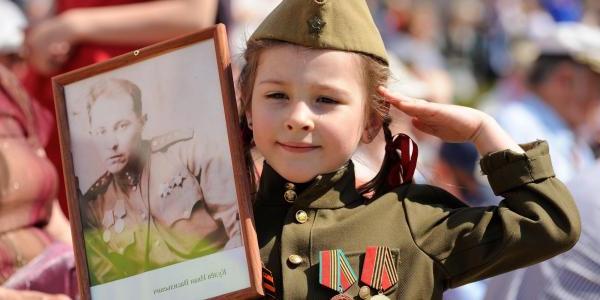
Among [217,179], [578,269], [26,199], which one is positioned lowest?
[578,269]

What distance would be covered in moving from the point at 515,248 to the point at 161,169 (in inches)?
32.8

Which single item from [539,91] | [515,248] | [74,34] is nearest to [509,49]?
[539,91]

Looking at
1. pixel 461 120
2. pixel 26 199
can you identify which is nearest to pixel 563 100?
pixel 26 199

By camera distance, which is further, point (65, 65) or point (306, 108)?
point (65, 65)

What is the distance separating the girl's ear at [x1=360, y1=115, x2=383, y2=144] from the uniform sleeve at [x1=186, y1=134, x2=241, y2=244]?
38 cm

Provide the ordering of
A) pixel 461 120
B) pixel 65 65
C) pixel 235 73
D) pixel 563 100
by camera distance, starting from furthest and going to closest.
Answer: pixel 563 100 < pixel 65 65 < pixel 235 73 < pixel 461 120

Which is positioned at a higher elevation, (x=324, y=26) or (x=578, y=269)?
(x=324, y=26)

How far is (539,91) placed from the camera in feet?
23.6

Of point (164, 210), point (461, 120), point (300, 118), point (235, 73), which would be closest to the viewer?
point (300, 118)

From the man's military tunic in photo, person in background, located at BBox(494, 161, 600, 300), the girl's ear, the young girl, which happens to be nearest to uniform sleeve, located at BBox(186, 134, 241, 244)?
the man's military tunic in photo

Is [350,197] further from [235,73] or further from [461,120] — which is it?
[235,73]

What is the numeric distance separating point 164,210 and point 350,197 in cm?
45

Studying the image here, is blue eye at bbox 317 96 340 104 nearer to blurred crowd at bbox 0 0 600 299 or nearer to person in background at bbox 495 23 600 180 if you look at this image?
blurred crowd at bbox 0 0 600 299

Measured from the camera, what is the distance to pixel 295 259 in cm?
287
